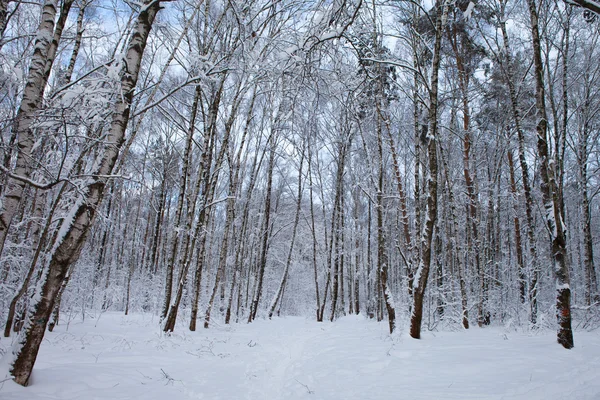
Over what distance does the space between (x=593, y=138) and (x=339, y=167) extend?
10.4 meters

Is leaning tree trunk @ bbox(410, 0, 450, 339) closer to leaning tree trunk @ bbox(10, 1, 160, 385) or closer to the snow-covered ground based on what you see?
the snow-covered ground

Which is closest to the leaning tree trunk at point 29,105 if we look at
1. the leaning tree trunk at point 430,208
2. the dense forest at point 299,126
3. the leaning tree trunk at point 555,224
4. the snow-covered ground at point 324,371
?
the dense forest at point 299,126

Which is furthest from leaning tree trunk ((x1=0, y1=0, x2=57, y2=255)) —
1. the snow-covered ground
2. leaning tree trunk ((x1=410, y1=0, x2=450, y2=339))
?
leaning tree trunk ((x1=410, y1=0, x2=450, y2=339))

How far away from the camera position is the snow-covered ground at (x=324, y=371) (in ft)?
10.4

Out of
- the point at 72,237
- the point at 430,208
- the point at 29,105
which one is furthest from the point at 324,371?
the point at 29,105

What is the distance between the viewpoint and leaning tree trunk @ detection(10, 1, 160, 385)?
119 inches

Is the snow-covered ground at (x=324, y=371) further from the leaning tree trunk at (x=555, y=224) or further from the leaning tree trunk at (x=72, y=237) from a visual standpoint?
the leaning tree trunk at (x=555, y=224)

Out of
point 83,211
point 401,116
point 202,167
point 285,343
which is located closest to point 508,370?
point 83,211

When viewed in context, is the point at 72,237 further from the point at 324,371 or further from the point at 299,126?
the point at 299,126

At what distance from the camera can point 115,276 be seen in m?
20.1

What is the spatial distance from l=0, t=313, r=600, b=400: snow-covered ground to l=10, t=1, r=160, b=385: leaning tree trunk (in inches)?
11.4

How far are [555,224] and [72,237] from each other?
698 centimetres

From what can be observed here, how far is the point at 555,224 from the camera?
5023 mm

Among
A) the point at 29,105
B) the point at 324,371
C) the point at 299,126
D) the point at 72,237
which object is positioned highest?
the point at 299,126
